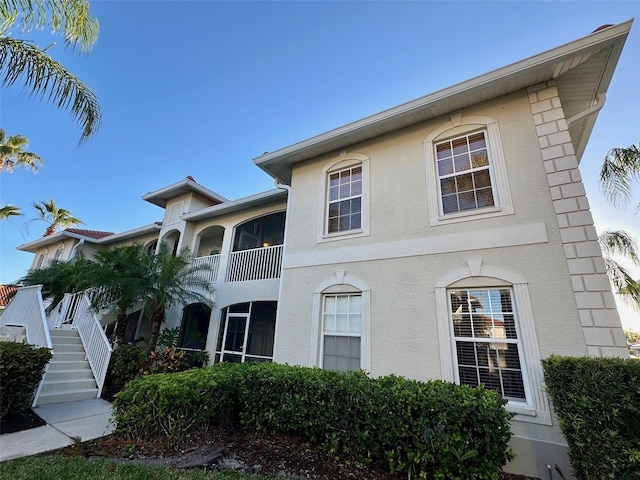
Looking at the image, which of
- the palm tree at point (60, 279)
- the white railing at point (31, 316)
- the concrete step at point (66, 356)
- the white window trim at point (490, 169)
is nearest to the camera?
the white window trim at point (490, 169)

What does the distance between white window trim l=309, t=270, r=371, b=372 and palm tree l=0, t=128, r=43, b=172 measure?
19145mm

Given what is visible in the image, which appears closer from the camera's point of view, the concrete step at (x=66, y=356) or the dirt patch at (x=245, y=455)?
the dirt patch at (x=245, y=455)

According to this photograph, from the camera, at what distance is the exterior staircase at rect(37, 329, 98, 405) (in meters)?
7.01

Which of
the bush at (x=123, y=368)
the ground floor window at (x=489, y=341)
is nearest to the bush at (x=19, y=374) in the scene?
the bush at (x=123, y=368)

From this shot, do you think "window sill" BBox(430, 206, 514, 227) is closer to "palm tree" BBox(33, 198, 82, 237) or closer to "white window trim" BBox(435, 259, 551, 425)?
"white window trim" BBox(435, 259, 551, 425)

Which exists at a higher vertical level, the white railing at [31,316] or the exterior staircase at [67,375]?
the white railing at [31,316]

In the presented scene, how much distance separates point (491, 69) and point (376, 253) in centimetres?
442

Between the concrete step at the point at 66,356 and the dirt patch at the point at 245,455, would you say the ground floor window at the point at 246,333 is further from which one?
the dirt patch at the point at 245,455

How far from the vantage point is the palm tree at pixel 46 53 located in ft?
17.4

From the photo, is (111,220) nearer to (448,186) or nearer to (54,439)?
(54,439)

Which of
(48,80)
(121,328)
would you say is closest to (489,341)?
(48,80)

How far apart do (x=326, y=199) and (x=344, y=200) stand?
0.54 meters

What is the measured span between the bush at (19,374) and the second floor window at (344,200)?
7084 millimetres

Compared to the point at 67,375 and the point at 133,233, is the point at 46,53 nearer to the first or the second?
the point at 67,375
